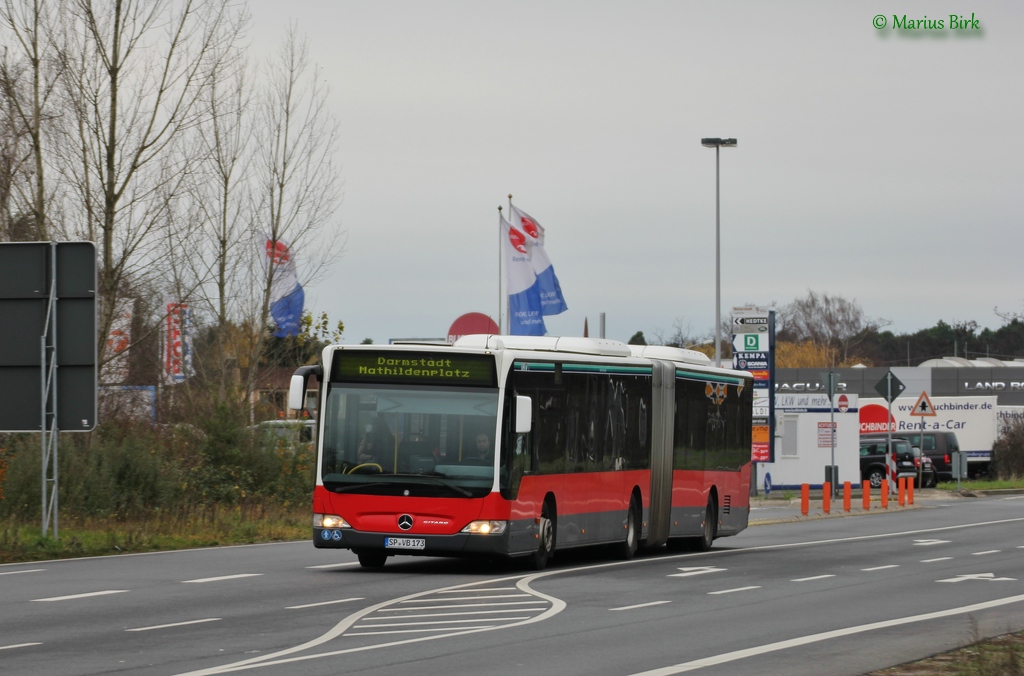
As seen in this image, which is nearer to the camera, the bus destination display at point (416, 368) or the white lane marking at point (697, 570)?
the bus destination display at point (416, 368)

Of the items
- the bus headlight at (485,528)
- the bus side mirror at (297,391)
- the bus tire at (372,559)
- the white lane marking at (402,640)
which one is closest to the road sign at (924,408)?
the white lane marking at (402,640)

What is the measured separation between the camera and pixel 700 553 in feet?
79.0

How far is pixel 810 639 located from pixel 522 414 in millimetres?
6727

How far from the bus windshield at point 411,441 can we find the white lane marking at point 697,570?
2.76 meters

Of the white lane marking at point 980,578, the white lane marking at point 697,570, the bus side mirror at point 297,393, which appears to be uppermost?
the bus side mirror at point 297,393

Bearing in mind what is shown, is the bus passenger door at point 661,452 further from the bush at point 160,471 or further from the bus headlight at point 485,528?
the bush at point 160,471

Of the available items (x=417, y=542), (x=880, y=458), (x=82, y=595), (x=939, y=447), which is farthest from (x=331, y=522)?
(x=939, y=447)

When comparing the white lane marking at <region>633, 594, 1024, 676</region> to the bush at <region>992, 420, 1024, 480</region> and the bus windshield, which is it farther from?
the bush at <region>992, 420, 1024, 480</region>

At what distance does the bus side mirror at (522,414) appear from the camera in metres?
18.4

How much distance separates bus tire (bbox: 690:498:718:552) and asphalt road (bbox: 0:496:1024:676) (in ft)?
6.10

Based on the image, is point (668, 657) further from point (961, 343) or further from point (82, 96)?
point (961, 343)

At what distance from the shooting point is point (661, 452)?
23.5 metres

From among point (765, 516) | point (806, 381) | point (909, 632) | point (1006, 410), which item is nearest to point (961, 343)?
point (806, 381)

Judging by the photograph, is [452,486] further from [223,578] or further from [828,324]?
[828,324]
